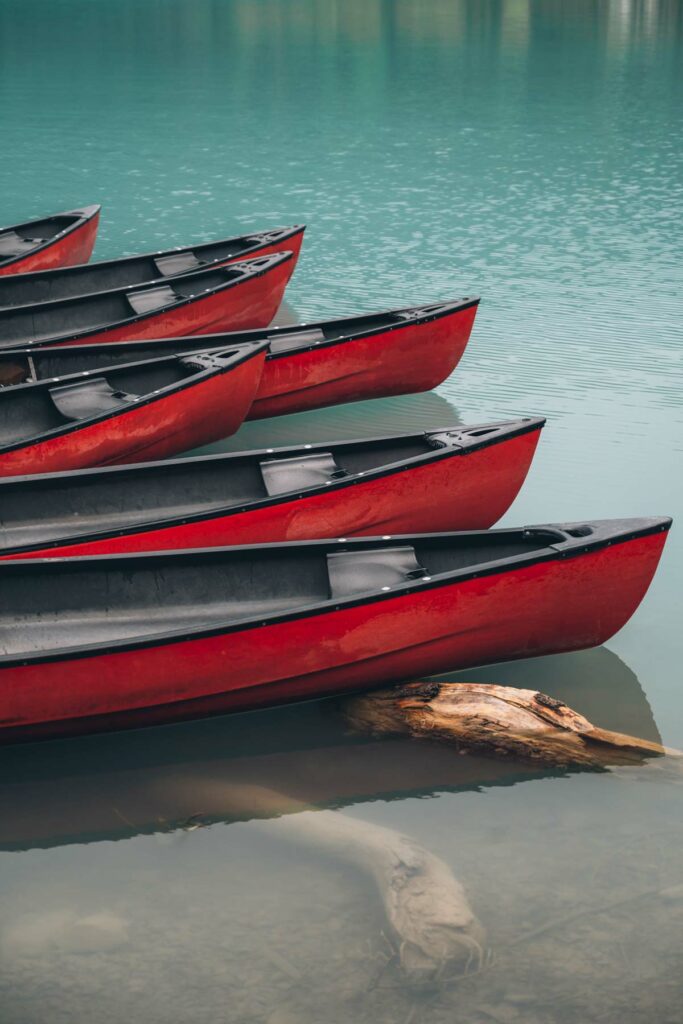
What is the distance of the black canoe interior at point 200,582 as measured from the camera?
6.99m

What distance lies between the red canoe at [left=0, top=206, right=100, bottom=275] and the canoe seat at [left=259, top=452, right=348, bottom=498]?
6.44 metres

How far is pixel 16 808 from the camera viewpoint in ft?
20.1

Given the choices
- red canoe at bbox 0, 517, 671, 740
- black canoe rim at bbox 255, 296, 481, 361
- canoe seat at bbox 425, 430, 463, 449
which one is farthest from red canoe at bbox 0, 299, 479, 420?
red canoe at bbox 0, 517, 671, 740

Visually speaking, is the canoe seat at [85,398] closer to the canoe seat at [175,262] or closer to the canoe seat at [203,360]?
the canoe seat at [203,360]

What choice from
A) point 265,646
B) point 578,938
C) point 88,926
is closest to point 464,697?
point 265,646

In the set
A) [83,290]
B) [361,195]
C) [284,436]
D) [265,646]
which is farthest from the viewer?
[361,195]

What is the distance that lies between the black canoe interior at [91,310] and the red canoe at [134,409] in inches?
60.0

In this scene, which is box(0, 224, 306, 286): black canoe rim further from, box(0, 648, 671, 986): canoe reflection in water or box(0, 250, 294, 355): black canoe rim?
box(0, 648, 671, 986): canoe reflection in water

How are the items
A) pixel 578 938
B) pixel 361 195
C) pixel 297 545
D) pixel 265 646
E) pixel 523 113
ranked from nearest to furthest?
1. pixel 578 938
2. pixel 265 646
3. pixel 297 545
4. pixel 361 195
5. pixel 523 113

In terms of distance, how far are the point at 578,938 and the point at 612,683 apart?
7.09 feet

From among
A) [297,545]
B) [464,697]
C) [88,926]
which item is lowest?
[88,926]

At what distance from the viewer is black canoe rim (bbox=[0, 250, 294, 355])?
35.5 feet

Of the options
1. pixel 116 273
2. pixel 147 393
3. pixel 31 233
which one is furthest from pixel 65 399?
pixel 31 233

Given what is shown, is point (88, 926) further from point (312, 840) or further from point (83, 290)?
Answer: point (83, 290)
